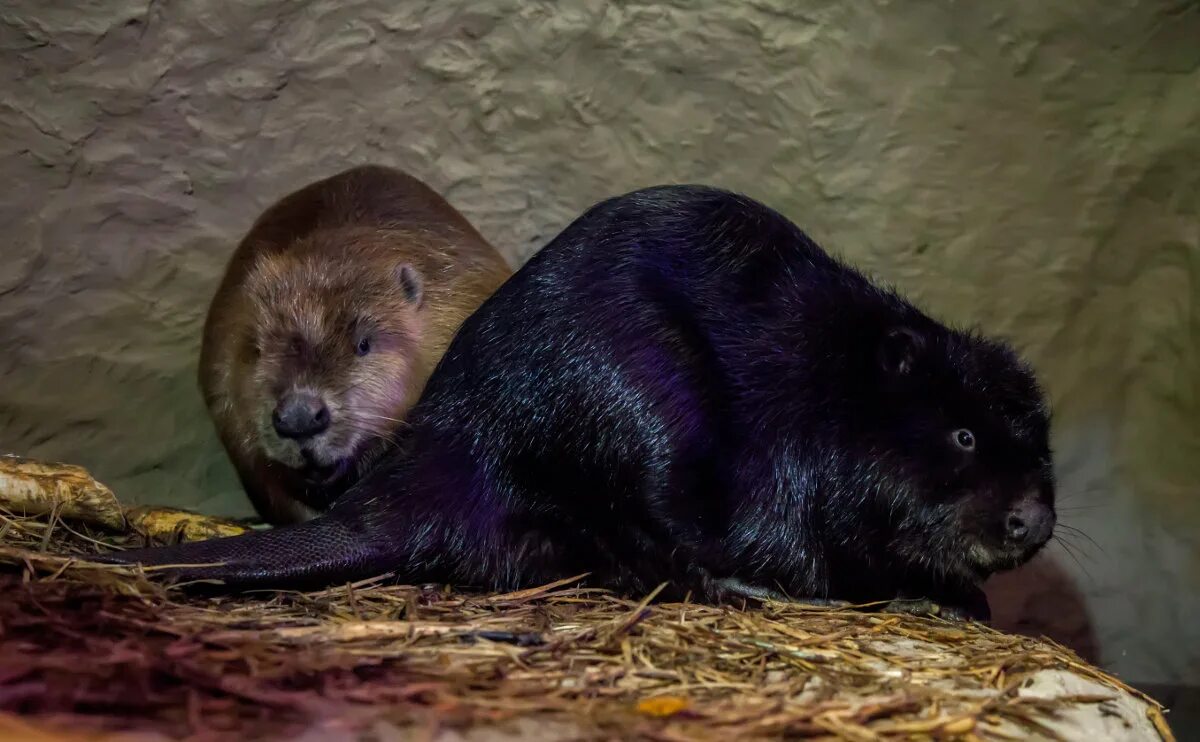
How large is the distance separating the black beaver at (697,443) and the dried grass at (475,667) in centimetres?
16

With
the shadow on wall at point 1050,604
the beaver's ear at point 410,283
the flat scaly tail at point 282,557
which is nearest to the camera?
the flat scaly tail at point 282,557

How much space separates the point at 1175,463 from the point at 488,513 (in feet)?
7.40

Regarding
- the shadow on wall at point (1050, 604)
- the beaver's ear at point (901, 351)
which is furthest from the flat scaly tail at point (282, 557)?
the shadow on wall at point (1050, 604)

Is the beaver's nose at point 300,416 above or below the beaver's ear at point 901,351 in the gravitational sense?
below

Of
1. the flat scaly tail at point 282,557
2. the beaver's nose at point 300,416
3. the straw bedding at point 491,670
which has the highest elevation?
the beaver's nose at point 300,416

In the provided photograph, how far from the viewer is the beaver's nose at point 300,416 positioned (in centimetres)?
273

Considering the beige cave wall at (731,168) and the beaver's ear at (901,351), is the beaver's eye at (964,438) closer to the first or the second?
the beaver's ear at (901,351)

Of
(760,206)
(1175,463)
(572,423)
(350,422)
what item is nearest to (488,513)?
Answer: (572,423)

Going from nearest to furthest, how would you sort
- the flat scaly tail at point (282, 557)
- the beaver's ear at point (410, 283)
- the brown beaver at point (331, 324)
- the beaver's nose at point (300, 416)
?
the flat scaly tail at point (282, 557) < the beaver's nose at point (300, 416) < the brown beaver at point (331, 324) < the beaver's ear at point (410, 283)

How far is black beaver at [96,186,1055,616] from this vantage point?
240cm

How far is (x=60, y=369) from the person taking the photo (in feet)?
10.5

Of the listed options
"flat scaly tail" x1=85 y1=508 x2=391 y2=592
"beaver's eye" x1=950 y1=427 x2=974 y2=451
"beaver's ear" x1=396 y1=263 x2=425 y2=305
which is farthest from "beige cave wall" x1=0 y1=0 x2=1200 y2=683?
"flat scaly tail" x1=85 y1=508 x2=391 y2=592

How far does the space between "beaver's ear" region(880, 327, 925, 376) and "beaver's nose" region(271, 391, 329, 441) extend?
1396 millimetres

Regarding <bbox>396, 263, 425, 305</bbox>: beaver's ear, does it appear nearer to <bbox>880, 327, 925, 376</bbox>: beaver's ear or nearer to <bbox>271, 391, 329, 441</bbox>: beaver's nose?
<bbox>271, 391, 329, 441</bbox>: beaver's nose
